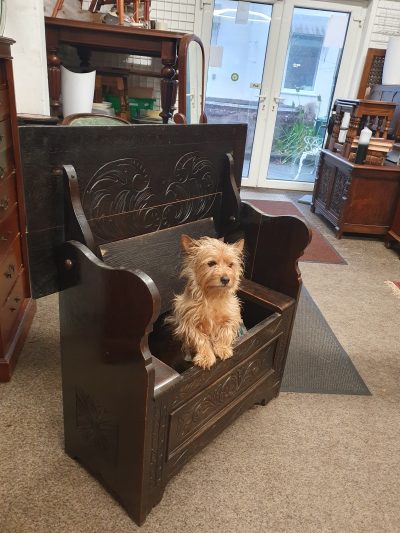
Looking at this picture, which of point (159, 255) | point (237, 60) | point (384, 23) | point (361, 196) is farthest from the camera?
point (237, 60)

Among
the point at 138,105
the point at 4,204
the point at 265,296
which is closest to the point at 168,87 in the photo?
the point at 138,105

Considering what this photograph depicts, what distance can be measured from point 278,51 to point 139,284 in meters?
4.99

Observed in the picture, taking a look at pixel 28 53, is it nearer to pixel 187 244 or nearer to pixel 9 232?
pixel 9 232

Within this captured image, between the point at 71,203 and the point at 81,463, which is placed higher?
the point at 71,203

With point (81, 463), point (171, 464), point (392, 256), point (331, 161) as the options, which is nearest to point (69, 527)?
point (81, 463)

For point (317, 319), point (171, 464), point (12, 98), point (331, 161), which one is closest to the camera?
point (171, 464)

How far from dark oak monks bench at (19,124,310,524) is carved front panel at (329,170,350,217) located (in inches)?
97.2

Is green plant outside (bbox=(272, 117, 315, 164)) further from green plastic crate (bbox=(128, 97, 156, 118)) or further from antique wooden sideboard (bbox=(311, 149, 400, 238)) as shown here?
green plastic crate (bbox=(128, 97, 156, 118))

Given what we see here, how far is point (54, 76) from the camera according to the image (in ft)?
8.75

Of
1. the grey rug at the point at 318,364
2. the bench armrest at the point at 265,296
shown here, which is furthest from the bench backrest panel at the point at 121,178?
the grey rug at the point at 318,364

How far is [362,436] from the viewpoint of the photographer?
1758mm

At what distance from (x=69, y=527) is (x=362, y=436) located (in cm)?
123

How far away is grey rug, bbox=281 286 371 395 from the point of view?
2.03 meters

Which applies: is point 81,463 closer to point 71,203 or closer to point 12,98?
point 71,203
